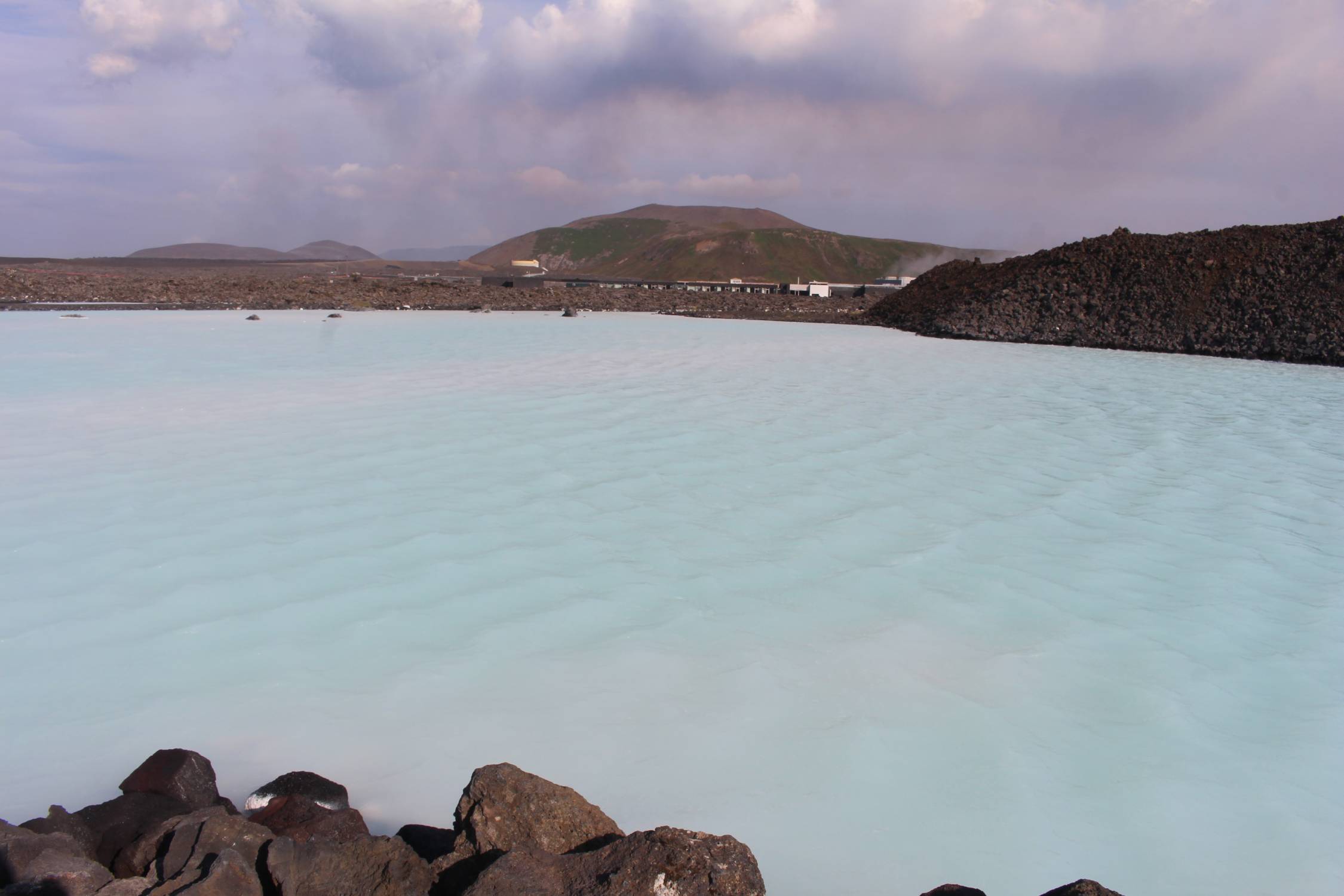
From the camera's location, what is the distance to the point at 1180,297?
23109 millimetres

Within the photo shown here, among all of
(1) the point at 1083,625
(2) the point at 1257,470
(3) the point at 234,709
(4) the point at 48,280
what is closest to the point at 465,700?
(3) the point at 234,709

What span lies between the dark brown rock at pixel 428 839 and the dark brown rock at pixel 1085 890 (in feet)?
5.50

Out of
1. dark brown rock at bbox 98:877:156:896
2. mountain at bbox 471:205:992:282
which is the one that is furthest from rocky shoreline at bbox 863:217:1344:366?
mountain at bbox 471:205:992:282

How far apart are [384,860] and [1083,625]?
3.83 m

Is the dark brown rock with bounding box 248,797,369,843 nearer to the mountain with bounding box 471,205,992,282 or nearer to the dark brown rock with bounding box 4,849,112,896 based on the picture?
the dark brown rock with bounding box 4,849,112,896

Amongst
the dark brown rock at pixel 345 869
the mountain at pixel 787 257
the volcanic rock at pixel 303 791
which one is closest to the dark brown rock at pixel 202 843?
the dark brown rock at pixel 345 869

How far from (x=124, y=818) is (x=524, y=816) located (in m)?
1.31

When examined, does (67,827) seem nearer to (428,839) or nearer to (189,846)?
(189,846)

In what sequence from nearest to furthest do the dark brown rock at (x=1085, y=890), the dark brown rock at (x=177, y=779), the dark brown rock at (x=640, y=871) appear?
the dark brown rock at (x=1085, y=890)
the dark brown rock at (x=640, y=871)
the dark brown rock at (x=177, y=779)

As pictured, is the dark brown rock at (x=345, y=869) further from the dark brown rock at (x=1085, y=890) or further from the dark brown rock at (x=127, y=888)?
the dark brown rock at (x=1085, y=890)

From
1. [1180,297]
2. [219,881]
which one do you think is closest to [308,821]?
[219,881]

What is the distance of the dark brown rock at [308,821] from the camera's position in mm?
2667

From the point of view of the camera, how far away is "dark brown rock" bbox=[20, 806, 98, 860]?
103 inches

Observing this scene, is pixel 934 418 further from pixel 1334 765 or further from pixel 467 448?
pixel 1334 765
